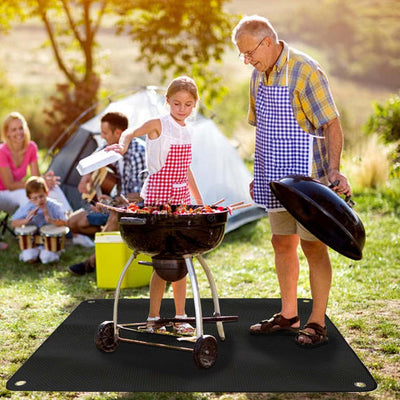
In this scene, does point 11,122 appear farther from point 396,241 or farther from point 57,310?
point 396,241

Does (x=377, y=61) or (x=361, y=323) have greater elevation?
(x=377, y=61)

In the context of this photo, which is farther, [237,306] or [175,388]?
[237,306]

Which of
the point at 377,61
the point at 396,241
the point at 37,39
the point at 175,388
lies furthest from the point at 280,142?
the point at 37,39

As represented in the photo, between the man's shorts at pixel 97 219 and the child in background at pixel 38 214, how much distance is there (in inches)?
9.5

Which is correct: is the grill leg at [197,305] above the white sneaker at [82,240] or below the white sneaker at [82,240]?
above

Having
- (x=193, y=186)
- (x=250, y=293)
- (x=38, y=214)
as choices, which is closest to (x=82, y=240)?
(x=38, y=214)

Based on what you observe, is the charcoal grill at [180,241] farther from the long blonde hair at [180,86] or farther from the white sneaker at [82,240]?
the white sneaker at [82,240]

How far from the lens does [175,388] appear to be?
110 inches

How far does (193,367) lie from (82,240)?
312 centimetres

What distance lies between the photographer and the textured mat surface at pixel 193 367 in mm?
2824

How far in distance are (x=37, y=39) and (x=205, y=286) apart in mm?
48586

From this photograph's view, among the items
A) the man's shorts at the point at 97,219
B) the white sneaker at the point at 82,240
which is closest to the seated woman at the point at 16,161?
the white sneaker at the point at 82,240

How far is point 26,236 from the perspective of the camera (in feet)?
17.9

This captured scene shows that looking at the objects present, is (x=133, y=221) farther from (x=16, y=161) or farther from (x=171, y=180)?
(x=16, y=161)
